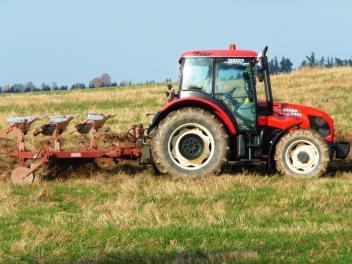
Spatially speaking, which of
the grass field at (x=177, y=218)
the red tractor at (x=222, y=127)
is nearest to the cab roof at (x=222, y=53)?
the red tractor at (x=222, y=127)

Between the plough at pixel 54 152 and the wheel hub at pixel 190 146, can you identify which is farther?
the wheel hub at pixel 190 146

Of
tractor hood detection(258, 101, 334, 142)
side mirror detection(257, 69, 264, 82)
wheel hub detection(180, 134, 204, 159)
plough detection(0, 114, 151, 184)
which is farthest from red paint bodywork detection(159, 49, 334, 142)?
plough detection(0, 114, 151, 184)

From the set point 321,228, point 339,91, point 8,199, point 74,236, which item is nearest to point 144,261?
point 74,236

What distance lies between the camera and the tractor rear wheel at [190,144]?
1059cm

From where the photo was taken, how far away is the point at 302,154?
10617 mm

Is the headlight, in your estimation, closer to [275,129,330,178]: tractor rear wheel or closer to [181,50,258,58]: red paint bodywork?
[275,129,330,178]: tractor rear wheel

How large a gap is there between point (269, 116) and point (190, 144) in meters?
1.48

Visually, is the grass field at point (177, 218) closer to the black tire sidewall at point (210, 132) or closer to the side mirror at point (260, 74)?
the black tire sidewall at point (210, 132)

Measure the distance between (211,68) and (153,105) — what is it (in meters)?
13.6

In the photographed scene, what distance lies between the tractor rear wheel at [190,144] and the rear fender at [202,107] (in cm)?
11

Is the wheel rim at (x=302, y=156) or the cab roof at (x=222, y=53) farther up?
the cab roof at (x=222, y=53)

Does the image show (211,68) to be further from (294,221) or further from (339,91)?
(339,91)

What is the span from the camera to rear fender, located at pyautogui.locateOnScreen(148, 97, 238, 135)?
1063 centimetres

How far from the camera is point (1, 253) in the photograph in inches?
244
